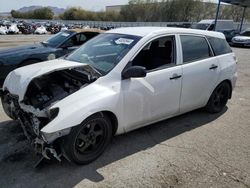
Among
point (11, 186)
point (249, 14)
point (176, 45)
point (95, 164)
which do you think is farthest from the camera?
point (249, 14)

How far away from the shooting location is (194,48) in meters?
4.60

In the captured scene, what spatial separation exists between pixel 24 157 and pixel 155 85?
2.06 meters

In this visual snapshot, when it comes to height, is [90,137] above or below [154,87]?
below

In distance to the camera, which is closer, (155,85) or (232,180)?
(232,180)

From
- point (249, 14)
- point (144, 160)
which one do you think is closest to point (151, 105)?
point (144, 160)

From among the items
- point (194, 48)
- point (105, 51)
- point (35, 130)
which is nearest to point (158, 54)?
point (194, 48)

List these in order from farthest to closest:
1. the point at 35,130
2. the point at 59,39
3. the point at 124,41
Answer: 1. the point at 59,39
2. the point at 124,41
3. the point at 35,130

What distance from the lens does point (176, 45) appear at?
4.29 m

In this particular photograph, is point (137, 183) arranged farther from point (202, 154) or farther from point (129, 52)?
point (129, 52)

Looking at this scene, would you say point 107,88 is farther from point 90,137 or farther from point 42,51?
point 42,51

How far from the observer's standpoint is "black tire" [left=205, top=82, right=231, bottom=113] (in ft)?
17.0

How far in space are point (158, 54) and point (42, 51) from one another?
400 cm

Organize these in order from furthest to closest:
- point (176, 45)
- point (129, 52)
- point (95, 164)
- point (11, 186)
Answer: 1. point (176, 45)
2. point (129, 52)
3. point (95, 164)
4. point (11, 186)

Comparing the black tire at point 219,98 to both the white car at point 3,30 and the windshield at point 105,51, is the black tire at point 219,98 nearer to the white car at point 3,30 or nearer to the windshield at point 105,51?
the windshield at point 105,51
